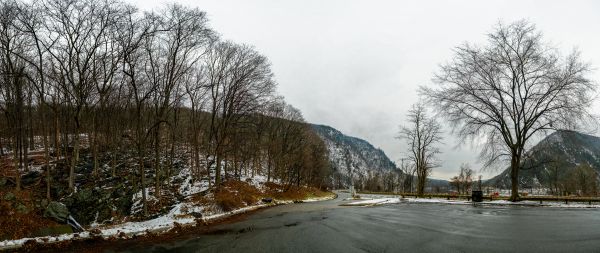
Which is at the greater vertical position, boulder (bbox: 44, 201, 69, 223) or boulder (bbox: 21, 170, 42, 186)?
A: boulder (bbox: 21, 170, 42, 186)

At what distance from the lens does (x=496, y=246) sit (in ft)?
30.8

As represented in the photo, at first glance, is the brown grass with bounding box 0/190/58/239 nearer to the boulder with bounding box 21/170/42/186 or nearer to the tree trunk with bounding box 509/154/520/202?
the boulder with bounding box 21/170/42/186

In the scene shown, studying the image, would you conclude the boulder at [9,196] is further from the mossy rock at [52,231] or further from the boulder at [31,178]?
the boulder at [31,178]

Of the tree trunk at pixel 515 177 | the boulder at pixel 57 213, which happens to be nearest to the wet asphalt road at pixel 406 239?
the boulder at pixel 57 213

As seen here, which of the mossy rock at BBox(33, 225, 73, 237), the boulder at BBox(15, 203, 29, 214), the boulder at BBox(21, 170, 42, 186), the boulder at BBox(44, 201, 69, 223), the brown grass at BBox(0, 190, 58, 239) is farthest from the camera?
the boulder at BBox(21, 170, 42, 186)

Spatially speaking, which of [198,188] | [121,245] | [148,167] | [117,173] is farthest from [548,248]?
[148,167]

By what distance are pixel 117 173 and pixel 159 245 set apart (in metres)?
25.1

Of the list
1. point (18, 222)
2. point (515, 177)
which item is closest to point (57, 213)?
point (18, 222)

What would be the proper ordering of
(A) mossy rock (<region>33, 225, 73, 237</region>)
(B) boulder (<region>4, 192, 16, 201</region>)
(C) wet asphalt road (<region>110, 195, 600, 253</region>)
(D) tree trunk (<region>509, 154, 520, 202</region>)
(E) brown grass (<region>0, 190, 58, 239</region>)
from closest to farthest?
(C) wet asphalt road (<region>110, 195, 600, 253</region>) < (A) mossy rock (<region>33, 225, 73, 237</region>) < (E) brown grass (<region>0, 190, 58, 239</region>) < (B) boulder (<region>4, 192, 16, 201</region>) < (D) tree trunk (<region>509, 154, 520, 202</region>)

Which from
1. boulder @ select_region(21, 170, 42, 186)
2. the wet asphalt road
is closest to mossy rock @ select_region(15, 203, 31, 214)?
boulder @ select_region(21, 170, 42, 186)

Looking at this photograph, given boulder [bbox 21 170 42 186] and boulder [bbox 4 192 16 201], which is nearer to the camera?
boulder [bbox 4 192 16 201]

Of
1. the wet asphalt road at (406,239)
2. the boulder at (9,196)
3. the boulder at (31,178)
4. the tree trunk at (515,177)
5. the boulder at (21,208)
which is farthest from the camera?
the tree trunk at (515,177)

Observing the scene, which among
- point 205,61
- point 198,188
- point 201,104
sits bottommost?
point 198,188

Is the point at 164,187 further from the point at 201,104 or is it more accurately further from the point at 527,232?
the point at 527,232
